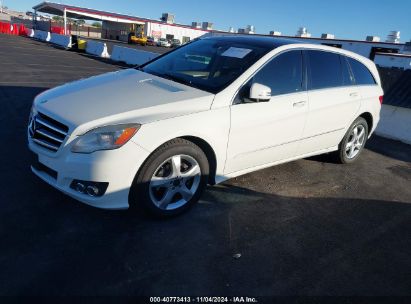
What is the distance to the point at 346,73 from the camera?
16.4ft

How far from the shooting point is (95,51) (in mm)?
22781

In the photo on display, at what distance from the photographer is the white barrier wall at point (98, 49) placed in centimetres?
2173

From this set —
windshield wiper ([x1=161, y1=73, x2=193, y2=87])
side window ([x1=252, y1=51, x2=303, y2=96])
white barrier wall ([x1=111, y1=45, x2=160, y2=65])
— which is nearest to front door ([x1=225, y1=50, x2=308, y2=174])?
side window ([x1=252, y1=51, x2=303, y2=96])

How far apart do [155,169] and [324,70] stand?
275 cm

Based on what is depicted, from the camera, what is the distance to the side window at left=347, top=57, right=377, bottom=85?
16.9 ft

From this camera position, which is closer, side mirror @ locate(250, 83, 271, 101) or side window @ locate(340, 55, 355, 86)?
side mirror @ locate(250, 83, 271, 101)

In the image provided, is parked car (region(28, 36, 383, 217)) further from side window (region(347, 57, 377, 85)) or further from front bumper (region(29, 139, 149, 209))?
side window (region(347, 57, 377, 85))

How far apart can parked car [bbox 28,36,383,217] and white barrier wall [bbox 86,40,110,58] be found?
1852cm

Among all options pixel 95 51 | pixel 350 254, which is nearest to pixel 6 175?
pixel 350 254

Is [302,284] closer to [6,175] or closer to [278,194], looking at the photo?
[278,194]

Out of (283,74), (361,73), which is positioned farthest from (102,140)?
(361,73)

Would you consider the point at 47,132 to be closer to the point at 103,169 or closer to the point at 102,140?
the point at 102,140

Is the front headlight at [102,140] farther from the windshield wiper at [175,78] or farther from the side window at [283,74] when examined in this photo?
the side window at [283,74]

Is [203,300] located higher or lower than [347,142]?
lower
